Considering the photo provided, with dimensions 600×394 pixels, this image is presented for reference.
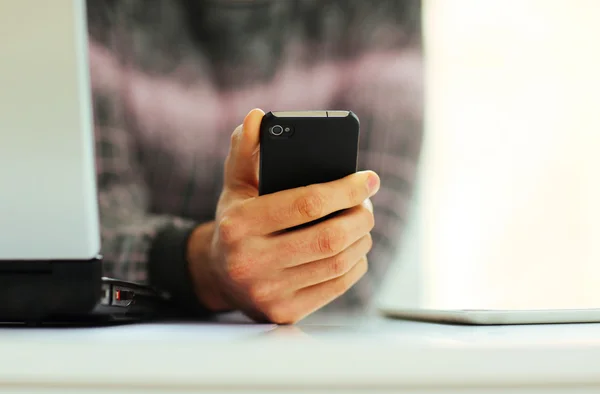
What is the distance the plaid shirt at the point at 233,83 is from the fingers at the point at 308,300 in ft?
1.71

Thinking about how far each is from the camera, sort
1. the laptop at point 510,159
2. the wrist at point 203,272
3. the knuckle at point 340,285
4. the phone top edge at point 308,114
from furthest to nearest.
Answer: the laptop at point 510,159 < the wrist at point 203,272 < the knuckle at point 340,285 < the phone top edge at point 308,114

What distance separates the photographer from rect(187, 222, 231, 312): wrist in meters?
0.70

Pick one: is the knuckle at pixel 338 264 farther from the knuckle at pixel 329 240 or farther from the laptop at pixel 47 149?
the laptop at pixel 47 149

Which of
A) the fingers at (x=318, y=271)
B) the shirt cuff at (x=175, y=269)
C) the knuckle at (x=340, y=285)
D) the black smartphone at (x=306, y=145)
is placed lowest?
the shirt cuff at (x=175, y=269)

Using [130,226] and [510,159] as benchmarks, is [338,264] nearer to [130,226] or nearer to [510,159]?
[130,226]

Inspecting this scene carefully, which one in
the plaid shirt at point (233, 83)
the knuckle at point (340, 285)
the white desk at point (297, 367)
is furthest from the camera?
the plaid shirt at point (233, 83)

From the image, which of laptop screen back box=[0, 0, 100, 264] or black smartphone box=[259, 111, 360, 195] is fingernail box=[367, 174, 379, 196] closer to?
black smartphone box=[259, 111, 360, 195]

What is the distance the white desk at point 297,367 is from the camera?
24 cm

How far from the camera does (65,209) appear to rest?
302 mm

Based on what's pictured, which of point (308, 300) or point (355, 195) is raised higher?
point (355, 195)

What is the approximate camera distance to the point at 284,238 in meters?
0.48

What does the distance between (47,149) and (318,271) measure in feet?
0.93

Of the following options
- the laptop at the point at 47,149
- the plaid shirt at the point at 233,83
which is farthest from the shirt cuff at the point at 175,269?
the laptop at the point at 47,149

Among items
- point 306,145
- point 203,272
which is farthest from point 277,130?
point 203,272
